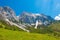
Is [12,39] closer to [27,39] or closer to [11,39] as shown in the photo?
[11,39]

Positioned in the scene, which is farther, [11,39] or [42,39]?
[42,39]

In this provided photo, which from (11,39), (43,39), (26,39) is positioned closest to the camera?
(11,39)

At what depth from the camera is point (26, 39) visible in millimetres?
57875

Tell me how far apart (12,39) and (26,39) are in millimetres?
6435

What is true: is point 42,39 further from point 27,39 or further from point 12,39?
point 12,39

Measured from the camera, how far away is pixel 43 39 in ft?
210

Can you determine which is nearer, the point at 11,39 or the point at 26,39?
the point at 11,39

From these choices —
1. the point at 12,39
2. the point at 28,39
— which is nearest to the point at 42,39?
the point at 28,39

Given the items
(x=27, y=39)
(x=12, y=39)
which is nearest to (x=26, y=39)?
(x=27, y=39)

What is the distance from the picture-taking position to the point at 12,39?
52.8 meters

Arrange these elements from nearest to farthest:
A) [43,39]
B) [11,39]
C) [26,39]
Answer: [11,39]
[26,39]
[43,39]

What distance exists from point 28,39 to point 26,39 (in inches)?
26.7

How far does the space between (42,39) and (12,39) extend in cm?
1492

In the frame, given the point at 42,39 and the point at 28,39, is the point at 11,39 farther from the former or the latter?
the point at 42,39
